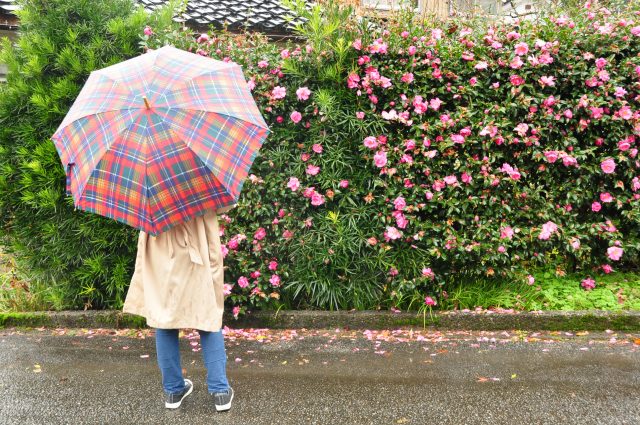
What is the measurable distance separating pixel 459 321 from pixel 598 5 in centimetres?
313

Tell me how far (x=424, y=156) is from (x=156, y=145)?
2.52 metres

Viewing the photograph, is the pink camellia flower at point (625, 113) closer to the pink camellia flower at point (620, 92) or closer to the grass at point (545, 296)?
the pink camellia flower at point (620, 92)

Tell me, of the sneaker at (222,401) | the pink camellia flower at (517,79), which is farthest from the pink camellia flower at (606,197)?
the sneaker at (222,401)

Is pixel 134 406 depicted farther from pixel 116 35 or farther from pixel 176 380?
pixel 116 35

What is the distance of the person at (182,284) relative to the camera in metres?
2.80

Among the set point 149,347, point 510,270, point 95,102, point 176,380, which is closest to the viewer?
point 95,102

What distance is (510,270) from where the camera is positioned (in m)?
4.57

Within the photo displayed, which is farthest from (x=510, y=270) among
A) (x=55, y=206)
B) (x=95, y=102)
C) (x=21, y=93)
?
(x=21, y=93)

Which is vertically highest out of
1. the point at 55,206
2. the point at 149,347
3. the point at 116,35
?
the point at 116,35

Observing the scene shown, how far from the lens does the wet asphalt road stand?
9.87ft

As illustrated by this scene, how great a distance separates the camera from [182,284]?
281 cm

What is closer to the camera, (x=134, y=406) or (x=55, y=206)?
(x=134, y=406)

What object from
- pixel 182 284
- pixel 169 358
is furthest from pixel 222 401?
pixel 182 284

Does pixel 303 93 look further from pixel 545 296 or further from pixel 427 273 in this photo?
pixel 545 296
